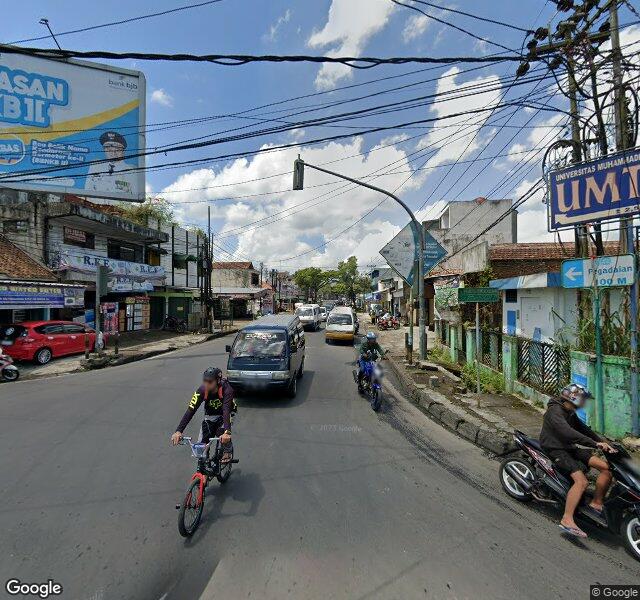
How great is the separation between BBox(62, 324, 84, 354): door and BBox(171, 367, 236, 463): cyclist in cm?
1285

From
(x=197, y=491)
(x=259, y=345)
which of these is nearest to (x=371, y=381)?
(x=259, y=345)

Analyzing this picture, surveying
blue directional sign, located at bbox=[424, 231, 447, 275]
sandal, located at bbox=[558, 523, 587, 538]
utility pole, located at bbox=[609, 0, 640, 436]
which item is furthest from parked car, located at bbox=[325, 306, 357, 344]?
sandal, located at bbox=[558, 523, 587, 538]

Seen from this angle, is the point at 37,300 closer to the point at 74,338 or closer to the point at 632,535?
the point at 74,338

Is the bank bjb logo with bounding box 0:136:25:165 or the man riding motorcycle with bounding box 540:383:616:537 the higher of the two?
the bank bjb logo with bounding box 0:136:25:165

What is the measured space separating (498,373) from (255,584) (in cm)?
847

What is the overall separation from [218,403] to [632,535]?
4100 millimetres

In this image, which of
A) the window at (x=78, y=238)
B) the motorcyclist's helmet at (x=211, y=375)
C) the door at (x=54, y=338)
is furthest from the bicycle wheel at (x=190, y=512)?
the window at (x=78, y=238)

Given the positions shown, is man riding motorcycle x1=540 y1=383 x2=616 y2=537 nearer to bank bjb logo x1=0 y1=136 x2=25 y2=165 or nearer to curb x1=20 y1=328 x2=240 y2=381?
curb x1=20 y1=328 x2=240 y2=381

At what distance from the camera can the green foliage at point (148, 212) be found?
25188 mm

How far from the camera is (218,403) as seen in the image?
4.23m

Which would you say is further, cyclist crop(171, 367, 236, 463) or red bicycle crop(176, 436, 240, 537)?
cyclist crop(171, 367, 236, 463)

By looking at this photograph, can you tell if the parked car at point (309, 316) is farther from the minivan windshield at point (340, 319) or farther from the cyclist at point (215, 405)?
the cyclist at point (215, 405)

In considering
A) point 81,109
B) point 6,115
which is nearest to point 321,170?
point 81,109

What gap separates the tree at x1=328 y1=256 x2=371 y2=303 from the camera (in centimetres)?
7156
